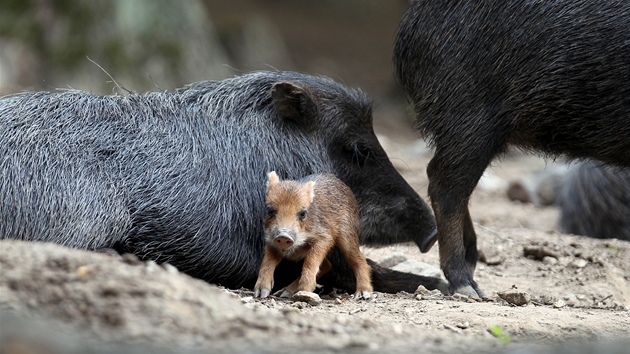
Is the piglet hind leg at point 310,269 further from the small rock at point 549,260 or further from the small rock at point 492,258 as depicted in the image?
the small rock at point 549,260

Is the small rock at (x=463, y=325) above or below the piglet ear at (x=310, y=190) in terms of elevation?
below

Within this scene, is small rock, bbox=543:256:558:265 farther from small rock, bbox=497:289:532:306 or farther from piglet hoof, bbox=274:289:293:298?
piglet hoof, bbox=274:289:293:298

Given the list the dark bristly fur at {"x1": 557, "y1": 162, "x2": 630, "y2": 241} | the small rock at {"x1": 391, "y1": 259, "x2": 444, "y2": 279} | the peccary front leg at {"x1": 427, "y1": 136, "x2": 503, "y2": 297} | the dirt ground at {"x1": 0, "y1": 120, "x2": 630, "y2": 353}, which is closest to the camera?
the dirt ground at {"x1": 0, "y1": 120, "x2": 630, "y2": 353}

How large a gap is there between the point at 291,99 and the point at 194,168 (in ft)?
2.64

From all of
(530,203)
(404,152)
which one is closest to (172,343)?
(530,203)

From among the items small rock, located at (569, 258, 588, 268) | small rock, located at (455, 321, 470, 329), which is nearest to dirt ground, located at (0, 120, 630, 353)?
small rock, located at (455, 321, 470, 329)

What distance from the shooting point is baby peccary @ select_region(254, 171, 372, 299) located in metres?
5.02

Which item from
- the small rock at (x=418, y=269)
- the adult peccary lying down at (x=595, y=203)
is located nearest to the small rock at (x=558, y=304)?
the small rock at (x=418, y=269)

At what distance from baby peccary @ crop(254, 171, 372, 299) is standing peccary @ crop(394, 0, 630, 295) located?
676 millimetres

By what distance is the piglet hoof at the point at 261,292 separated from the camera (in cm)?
497

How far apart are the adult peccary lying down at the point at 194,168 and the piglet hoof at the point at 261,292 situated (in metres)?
0.37

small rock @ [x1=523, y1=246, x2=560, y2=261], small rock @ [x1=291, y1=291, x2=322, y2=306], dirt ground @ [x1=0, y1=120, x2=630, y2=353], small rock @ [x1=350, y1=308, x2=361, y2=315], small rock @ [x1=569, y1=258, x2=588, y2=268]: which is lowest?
dirt ground @ [x1=0, y1=120, x2=630, y2=353]

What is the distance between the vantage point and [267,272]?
5074 millimetres

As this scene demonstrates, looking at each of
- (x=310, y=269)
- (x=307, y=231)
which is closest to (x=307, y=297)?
(x=310, y=269)
